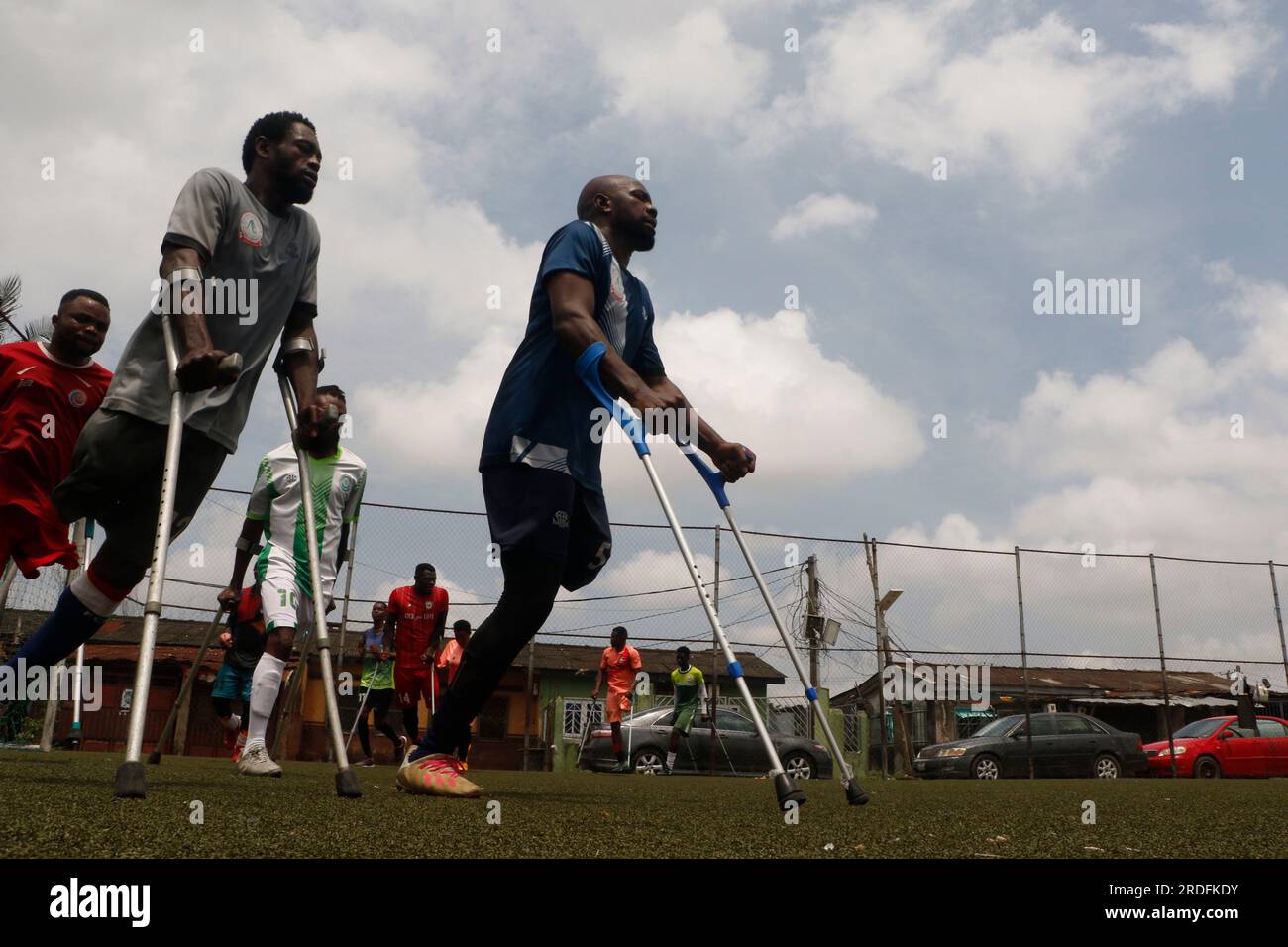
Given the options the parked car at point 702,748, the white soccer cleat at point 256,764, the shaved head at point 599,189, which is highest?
the shaved head at point 599,189

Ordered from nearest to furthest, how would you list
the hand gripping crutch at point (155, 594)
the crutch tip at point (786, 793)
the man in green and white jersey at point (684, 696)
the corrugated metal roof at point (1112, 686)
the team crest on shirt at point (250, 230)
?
1. the hand gripping crutch at point (155, 594)
2. the crutch tip at point (786, 793)
3. the team crest on shirt at point (250, 230)
4. the man in green and white jersey at point (684, 696)
5. the corrugated metal roof at point (1112, 686)

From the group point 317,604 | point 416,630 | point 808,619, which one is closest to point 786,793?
point 317,604

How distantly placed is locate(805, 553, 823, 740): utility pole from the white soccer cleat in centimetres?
1161

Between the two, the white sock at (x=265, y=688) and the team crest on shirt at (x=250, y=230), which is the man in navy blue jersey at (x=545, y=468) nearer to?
the team crest on shirt at (x=250, y=230)

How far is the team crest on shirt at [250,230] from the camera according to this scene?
3377 millimetres

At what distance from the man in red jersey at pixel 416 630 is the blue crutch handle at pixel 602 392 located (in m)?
6.53

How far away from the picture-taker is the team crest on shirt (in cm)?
338

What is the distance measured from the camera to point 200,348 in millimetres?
2885

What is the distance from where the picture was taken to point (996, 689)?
21.4 metres

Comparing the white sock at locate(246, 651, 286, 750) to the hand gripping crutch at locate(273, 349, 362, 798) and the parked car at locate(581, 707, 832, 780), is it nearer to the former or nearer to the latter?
the hand gripping crutch at locate(273, 349, 362, 798)

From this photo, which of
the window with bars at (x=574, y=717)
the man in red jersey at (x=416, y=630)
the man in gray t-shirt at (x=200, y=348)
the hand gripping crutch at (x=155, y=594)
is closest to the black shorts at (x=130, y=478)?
the man in gray t-shirt at (x=200, y=348)

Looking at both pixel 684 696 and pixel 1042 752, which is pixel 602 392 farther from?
pixel 1042 752
